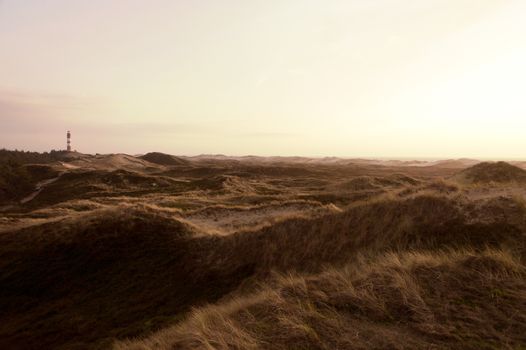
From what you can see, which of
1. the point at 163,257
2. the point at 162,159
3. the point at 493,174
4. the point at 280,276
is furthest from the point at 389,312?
the point at 162,159

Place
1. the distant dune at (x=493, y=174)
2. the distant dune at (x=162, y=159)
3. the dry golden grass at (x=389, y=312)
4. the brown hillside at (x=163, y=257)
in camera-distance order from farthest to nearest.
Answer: the distant dune at (x=162, y=159)
the distant dune at (x=493, y=174)
the brown hillside at (x=163, y=257)
the dry golden grass at (x=389, y=312)

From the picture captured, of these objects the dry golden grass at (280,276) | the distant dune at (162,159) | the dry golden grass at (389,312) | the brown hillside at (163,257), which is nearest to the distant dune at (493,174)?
the dry golden grass at (280,276)

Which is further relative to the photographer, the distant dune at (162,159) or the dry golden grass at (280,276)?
the distant dune at (162,159)

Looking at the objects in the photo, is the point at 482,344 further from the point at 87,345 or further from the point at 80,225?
the point at 80,225

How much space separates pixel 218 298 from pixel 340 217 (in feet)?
23.1

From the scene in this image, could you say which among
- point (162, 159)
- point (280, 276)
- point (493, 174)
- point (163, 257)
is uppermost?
point (493, 174)

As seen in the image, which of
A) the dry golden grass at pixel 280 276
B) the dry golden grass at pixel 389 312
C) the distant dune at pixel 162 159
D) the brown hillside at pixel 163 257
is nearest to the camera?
the dry golden grass at pixel 389 312

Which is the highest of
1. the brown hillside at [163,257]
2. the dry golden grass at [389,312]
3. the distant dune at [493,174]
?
the distant dune at [493,174]

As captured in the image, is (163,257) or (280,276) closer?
(280,276)

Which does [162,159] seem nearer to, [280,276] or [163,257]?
[163,257]

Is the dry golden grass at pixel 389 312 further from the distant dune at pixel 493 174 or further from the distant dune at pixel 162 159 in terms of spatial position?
the distant dune at pixel 162 159

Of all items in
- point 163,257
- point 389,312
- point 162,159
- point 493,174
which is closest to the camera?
point 389,312

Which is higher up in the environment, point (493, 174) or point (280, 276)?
point (493, 174)

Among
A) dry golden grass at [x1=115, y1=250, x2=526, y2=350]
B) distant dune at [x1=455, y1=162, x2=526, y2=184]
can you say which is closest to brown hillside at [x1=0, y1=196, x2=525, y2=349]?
dry golden grass at [x1=115, y1=250, x2=526, y2=350]
